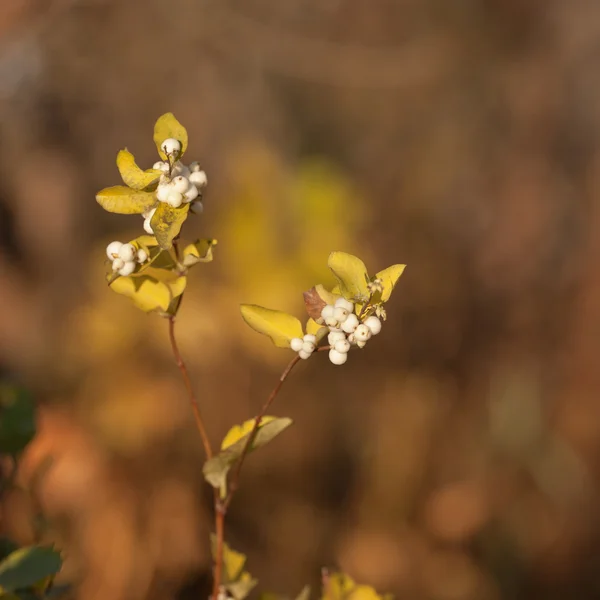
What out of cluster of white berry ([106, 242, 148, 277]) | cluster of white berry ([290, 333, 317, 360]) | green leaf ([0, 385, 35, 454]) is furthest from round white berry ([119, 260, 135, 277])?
green leaf ([0, 385, 35, 454])

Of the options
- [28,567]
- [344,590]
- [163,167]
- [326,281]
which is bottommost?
[326,281]

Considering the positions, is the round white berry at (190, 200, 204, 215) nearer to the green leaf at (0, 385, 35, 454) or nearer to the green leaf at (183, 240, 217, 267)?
the green leaf at (183, 240, 217, 267)

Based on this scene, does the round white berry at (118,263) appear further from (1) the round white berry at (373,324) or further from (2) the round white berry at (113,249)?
(1) the round white berry at (373,324)

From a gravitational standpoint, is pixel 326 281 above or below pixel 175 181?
below

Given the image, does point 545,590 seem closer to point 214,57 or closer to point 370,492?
point 370,492

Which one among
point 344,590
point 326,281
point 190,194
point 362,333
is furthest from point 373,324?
point 326,281

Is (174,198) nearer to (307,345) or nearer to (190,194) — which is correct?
(190,194)
